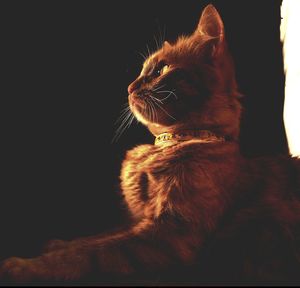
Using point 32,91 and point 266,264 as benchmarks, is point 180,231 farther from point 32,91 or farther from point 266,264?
point 32,91

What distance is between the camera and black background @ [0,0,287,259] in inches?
49.4

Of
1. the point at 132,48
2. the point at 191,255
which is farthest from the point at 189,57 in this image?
the point at 191,255

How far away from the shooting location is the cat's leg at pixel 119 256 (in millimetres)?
719

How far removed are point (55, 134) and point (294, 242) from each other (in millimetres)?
924

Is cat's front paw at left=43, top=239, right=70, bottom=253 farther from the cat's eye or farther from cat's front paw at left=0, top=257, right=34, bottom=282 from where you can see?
the cat's eye

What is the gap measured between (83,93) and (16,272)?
821 millimetres

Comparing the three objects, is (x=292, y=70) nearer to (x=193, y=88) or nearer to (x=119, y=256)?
(x=193, y=88)

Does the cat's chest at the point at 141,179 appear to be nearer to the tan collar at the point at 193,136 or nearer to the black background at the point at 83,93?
the tan collar at the point at 193,136

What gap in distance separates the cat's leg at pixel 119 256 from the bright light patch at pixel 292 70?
1.89 feet

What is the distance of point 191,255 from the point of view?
0.78 metres

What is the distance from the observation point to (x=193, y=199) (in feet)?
2.65

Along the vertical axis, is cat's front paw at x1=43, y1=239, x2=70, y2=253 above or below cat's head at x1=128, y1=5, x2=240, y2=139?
below

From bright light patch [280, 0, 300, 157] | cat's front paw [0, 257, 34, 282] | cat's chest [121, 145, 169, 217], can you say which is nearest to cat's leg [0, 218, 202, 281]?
cat's front paw [0, 257, 34, 282]

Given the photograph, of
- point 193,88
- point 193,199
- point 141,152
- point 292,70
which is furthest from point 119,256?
point 292,70
